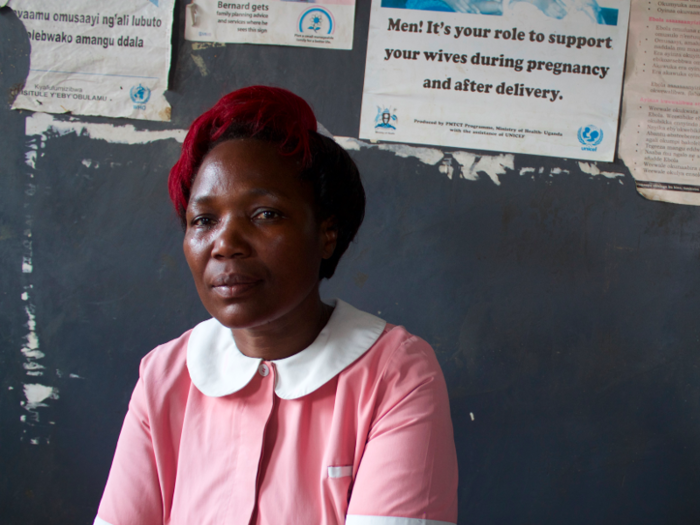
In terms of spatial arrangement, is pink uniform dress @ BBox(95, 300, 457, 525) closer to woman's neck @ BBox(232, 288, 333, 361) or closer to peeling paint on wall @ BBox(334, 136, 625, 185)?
woman's neck @ BBox(232, 288, 333, 361)

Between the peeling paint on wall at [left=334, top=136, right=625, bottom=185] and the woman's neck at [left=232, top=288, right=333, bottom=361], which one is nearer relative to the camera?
the woman's neck at [left=232, top=288, right=333, bottom=361]

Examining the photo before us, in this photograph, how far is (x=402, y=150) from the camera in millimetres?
1204

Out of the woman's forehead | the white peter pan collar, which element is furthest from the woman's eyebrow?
the white peter pan collar

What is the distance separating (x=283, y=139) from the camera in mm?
799

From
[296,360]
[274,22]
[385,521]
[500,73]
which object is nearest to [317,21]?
[274,22]

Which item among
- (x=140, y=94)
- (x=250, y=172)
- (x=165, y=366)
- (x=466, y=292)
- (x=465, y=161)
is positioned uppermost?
(x=140, y=94)

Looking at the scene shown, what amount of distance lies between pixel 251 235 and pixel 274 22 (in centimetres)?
74

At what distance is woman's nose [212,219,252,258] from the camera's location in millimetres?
732

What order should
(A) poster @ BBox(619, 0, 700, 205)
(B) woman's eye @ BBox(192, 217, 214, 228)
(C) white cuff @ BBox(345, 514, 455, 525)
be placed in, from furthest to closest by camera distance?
(A) poster @ BBox(619, 0, 700, 205) < (B) woman's eye @ BBox(192, 217, 214, 228) < (C) white cuff @ BBox(345, 514, 455, 525)

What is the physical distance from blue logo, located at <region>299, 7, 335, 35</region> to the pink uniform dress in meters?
0.78

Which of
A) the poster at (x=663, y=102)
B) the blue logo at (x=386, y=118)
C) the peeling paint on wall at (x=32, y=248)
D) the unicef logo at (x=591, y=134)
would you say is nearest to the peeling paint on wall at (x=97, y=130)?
the peeling paint on wall at (x=32, y=248)

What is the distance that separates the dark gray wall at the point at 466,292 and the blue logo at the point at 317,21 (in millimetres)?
60

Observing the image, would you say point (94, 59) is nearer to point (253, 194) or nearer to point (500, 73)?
point (253, 194)

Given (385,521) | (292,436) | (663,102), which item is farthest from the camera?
(663,102)
